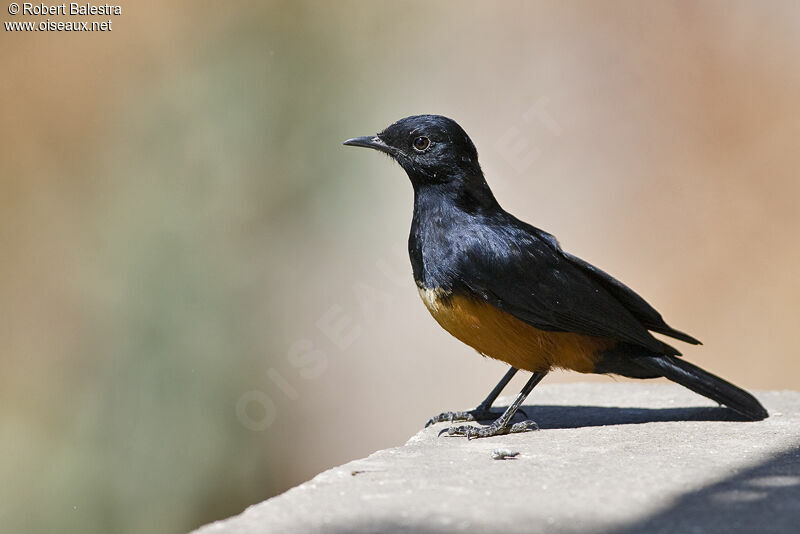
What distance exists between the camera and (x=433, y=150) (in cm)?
462

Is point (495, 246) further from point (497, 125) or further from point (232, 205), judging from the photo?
point (497, 125)

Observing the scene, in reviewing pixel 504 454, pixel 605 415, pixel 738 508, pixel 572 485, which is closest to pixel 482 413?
pixel 605 415

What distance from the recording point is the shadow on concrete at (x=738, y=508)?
8.98 ft

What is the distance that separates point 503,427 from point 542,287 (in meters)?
0.65

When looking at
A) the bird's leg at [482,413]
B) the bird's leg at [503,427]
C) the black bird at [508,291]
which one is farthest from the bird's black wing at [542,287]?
the bird's leg at [482,413]

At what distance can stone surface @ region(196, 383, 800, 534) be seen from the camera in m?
2.78

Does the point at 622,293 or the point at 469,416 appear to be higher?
the point at 622,293

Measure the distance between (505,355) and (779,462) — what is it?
125 centimetres

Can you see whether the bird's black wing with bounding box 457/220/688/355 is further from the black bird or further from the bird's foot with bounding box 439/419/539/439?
the bird's foot with bounding box 439/419/539/439

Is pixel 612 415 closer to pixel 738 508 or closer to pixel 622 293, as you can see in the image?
pixel 622 293

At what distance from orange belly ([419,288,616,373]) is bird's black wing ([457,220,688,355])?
48mm

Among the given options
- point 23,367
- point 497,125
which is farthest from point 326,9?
point 23,367

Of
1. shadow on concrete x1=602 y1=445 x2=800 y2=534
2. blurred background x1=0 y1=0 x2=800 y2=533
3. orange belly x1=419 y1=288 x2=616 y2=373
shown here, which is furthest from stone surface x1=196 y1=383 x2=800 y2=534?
blurred background x1=0 y1=0 x2=800 y2=533

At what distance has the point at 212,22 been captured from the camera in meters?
9.08
